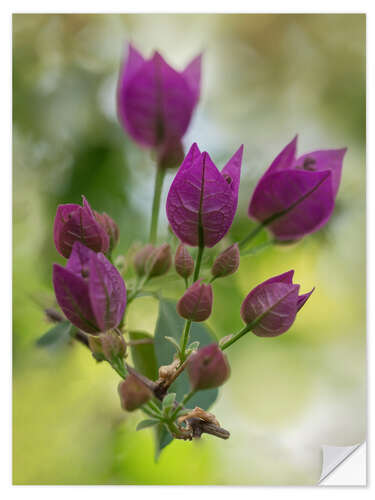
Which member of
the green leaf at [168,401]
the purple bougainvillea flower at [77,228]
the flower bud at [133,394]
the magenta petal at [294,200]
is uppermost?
the magenta petal at [294,200]

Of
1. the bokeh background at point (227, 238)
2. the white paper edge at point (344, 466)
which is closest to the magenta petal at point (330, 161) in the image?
the bokeh background at point (227, 238)

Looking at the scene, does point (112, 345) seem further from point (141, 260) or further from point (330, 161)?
point (330, 161)

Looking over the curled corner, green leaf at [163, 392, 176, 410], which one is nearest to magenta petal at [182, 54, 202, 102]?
green leaf at [163, 392, 176, 410]

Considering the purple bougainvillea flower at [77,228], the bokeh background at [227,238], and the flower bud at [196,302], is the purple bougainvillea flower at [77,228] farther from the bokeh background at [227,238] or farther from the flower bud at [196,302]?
the bokeh background at [227,238]

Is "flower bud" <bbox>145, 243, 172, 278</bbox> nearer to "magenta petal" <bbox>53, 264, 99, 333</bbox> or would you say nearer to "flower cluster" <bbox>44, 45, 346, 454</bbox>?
"flower cluster" <bbox>44, 45, 346, 454</bbox>

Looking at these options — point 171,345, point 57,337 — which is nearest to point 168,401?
point 171,345
